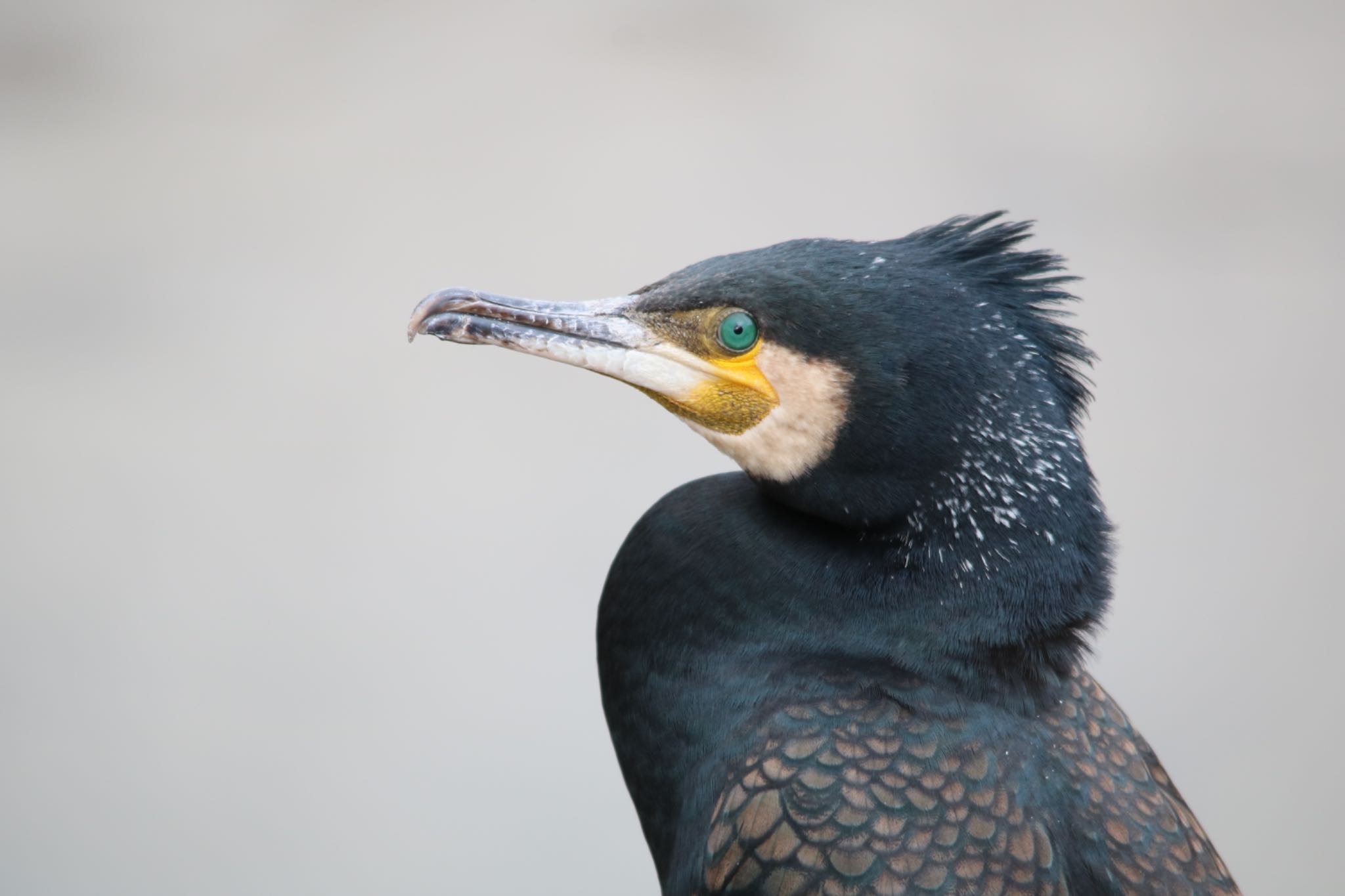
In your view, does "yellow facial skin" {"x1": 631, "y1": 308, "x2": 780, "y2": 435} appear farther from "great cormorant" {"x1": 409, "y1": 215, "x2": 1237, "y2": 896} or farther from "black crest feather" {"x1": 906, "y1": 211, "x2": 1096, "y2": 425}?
"black crest feather" {"x1": 906, "y1": 211, "x2": 1096, "y2": 425}

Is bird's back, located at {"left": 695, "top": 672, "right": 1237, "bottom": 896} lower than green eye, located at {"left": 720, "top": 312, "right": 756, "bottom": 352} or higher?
lower

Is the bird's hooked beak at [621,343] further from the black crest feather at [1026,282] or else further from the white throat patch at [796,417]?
the black crest feather at [1026,282]

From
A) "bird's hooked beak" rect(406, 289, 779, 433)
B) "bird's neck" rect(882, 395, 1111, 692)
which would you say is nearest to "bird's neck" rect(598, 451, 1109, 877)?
"bird's neck" rect(882, 395, 1111, 692)

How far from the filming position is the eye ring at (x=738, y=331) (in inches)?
35.7

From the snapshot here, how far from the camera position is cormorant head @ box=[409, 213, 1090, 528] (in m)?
0.88

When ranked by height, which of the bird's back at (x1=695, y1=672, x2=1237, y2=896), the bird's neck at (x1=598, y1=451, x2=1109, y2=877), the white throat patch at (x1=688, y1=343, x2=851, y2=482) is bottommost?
the bird's back at (x1=695, y1=672, x2=1237, y2=896)

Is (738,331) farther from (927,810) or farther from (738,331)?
(927,810)

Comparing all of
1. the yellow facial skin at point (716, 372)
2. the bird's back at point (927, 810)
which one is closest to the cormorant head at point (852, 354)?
the yellow facial skin at point (716, 372)

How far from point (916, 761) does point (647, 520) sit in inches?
11.4

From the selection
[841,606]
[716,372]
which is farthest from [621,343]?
[841,606]

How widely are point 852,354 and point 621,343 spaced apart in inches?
6.8

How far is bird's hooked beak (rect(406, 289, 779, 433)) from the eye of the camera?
36.3 inches

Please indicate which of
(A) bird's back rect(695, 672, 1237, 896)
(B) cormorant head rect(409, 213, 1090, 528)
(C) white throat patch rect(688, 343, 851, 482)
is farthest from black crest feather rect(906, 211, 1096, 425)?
(A) bird's back rect(695, 672, 1237, 896)

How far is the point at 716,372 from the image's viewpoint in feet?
3.01
